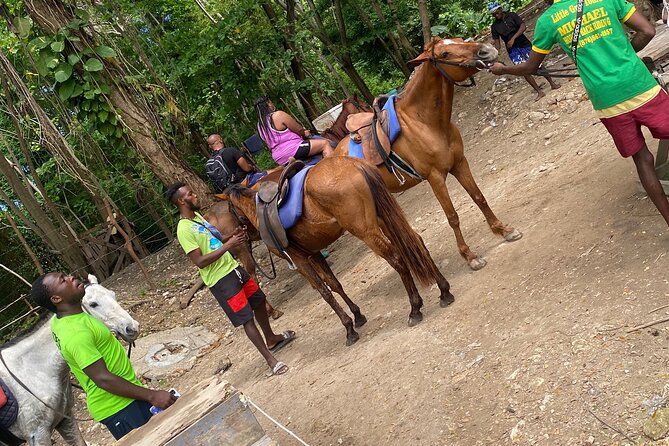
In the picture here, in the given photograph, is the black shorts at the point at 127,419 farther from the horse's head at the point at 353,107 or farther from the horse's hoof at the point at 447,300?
the horse's head at the point at 353,107

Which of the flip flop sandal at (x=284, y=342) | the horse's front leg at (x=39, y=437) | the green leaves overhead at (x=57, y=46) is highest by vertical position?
the green leaves overhead at (x=57, y=46)

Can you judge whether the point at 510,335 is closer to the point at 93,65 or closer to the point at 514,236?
the point at 514,236

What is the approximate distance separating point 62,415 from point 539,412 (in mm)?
3619

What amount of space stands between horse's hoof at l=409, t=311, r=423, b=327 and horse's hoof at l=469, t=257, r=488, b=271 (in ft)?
2.55

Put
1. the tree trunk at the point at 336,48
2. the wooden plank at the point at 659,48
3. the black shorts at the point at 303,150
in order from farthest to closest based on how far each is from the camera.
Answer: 1. the tree trunk at the point at 336,48
2. the black shorts at the point at 303,150
3. the wooden plank at the point at 659,48

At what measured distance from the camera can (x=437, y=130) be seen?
5836 millimetres

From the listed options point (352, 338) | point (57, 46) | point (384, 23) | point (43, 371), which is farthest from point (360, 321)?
point (384, 23)

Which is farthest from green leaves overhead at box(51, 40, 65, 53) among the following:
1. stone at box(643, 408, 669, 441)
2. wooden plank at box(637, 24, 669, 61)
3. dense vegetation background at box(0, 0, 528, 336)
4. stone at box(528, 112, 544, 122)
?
stone at box(643, 408, 669, 441)

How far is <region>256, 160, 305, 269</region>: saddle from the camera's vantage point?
5.75 metres

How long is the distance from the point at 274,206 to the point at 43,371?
7.90 feet

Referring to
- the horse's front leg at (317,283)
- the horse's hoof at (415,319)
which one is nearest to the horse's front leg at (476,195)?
the horse's hoof at (415,319)

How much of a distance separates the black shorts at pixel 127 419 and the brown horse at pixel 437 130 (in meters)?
3.31

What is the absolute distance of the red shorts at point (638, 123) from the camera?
3.92 metres

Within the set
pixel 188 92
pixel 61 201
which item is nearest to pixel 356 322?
pixel 188 92
